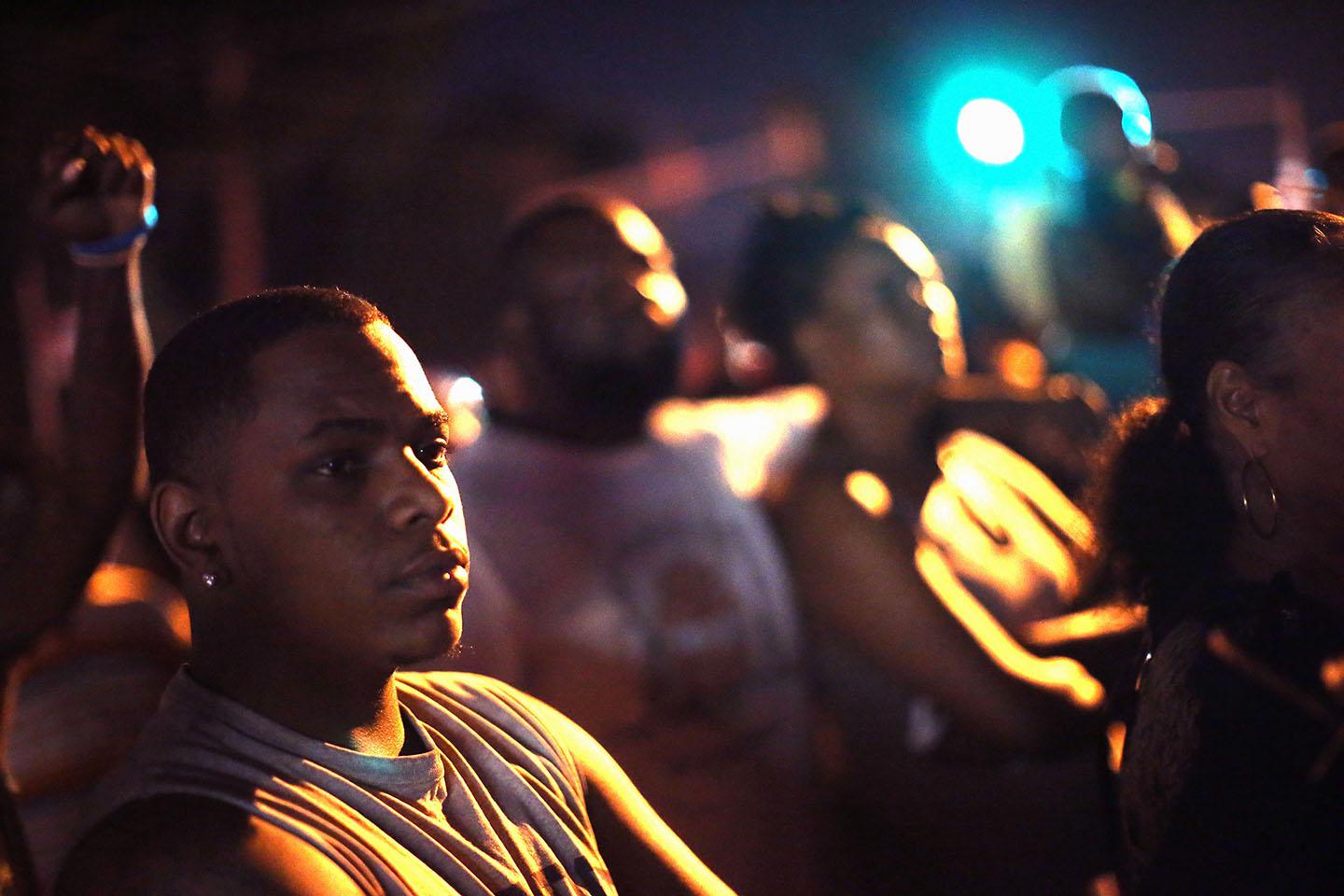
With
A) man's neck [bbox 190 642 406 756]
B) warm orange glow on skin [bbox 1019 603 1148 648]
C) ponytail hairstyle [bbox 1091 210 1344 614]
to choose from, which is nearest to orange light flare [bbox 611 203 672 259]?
warm orange glow on skin [bbox 1019 603 1148 648]

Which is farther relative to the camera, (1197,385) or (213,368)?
(1197,385)

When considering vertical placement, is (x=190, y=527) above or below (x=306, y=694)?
above

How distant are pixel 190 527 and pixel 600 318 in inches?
84.8

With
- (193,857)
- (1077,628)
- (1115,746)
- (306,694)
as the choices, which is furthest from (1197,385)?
(193,857)

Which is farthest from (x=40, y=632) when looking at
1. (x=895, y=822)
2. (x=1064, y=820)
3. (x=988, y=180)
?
(x=988, y=180)

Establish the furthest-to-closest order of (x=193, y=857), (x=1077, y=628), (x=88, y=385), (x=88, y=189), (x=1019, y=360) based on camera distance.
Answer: (x=1019, y=360)
(x=1077, y=628)
(x=88, y=385)
(x=88, y=189)
(x=193, y=857)

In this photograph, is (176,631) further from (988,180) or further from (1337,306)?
(988,180)

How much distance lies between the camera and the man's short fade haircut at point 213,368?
5.35 feet

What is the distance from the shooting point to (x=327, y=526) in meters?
1.61

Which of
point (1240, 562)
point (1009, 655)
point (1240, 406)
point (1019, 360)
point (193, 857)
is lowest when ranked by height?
point (1019, 360)

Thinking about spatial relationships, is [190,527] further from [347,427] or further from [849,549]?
[849,549]

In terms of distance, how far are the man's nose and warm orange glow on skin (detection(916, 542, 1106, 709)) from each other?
179cm

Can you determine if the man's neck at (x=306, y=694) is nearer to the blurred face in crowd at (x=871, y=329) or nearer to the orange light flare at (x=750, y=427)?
the orange light flare at (x=750, y=427)

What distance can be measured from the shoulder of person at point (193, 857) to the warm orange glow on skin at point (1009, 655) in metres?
1.99
